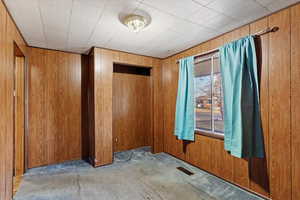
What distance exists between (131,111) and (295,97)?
321 cm

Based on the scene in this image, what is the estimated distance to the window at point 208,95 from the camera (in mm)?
2605

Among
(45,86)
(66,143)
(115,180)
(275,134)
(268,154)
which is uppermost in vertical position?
(45,86)

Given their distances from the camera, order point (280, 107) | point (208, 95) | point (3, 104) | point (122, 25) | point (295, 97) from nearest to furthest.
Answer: point (3, 104)
point (295, 97)
point (280, 107)
point (122, 25)
point (208, 95)

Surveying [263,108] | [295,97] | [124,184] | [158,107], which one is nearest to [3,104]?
[124,184]

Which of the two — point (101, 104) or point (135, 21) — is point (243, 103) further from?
point (101, 104)

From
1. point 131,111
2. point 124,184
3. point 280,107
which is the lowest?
point 124,184

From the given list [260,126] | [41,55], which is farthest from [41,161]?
[260,126]

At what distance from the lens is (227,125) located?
2260mm

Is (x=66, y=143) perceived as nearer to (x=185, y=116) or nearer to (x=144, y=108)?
(x=144, y=108)

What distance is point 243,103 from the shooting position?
207cm

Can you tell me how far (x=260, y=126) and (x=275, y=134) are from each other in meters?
0.17

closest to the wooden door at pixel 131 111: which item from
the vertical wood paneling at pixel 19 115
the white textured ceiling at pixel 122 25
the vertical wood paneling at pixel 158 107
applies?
the vertical wood paneling at pixel 158 107

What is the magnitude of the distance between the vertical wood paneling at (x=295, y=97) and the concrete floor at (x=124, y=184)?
592 millimetres

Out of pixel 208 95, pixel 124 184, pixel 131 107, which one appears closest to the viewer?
pixel 124 184
